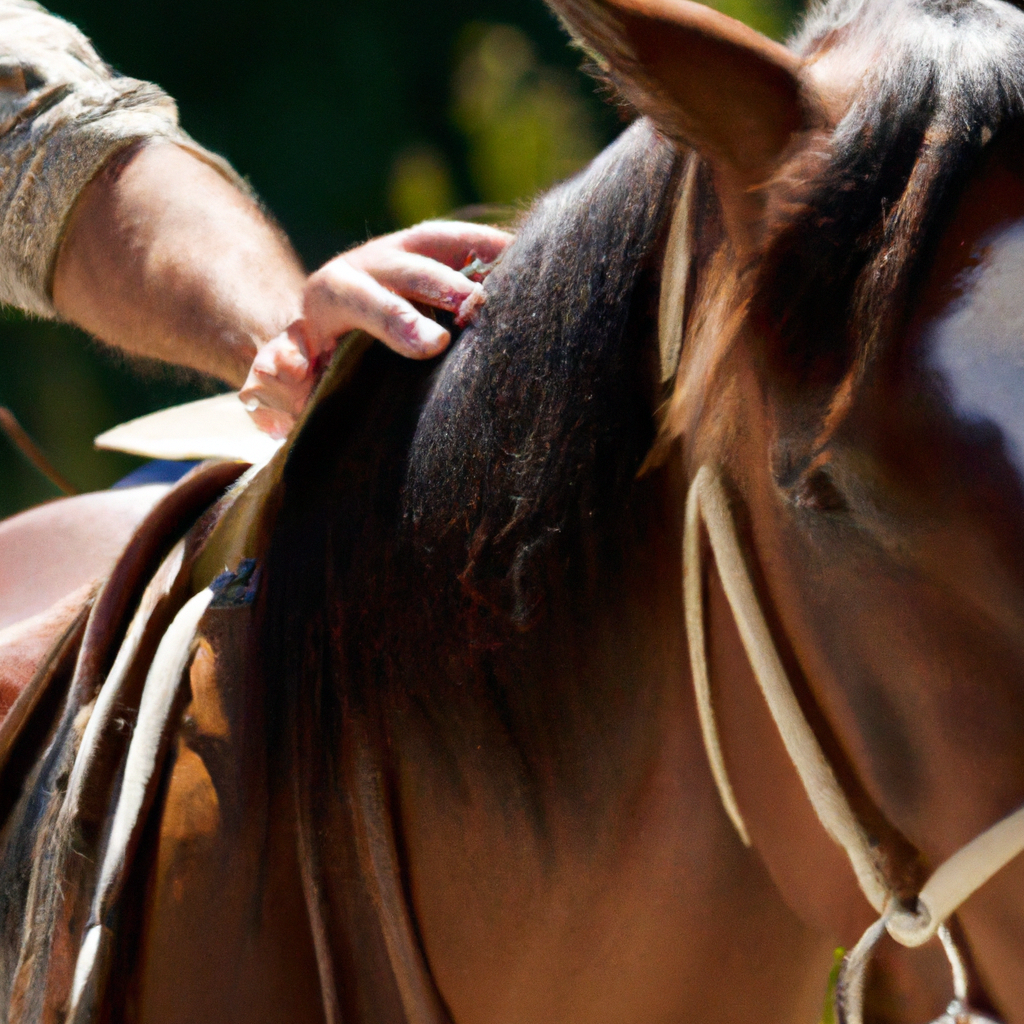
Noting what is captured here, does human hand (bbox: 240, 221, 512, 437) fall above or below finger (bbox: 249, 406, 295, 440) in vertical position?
above

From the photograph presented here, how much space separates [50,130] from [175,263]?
0.20m

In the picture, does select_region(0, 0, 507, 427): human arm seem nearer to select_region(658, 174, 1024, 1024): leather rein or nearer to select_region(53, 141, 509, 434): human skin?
select_region(53, 141, 509, 434): human skin

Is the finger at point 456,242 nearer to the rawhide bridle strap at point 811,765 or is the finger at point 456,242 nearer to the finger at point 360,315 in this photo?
the finger at point 360,315

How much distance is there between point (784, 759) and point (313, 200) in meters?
5.31

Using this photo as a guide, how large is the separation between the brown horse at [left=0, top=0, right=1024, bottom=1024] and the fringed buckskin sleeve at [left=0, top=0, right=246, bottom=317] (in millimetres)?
573

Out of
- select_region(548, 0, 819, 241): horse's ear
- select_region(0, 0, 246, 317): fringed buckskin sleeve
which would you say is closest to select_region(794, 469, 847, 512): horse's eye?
select_region(548, 0, 819, 241): horse's ear

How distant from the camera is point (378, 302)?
63 cm

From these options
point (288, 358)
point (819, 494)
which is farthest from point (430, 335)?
point (819, 494)

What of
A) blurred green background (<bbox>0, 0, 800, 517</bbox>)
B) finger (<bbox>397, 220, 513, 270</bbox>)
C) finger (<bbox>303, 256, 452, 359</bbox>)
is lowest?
blurred green background (<bbox>0, 0, 800, 517</bbox>)

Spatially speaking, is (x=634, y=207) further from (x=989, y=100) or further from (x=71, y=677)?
(x=71, y=677)

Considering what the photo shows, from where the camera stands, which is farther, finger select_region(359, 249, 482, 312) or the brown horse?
finger select_region(359, 249, 482, 312)

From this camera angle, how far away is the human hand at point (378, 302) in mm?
624

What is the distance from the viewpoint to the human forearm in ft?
3.36

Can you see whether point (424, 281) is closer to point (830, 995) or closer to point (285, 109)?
point (830, 995)
